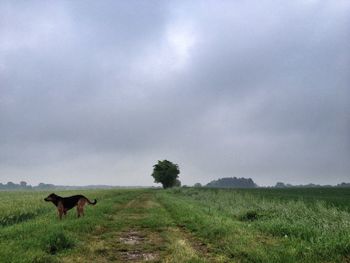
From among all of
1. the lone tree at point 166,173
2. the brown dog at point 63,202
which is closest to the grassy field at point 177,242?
the brown dog at point 63,202

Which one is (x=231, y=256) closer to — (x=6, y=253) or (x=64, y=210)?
(x=6, y=253)

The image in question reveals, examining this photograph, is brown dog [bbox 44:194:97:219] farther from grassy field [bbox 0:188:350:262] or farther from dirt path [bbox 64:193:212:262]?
→ dirt path [bbox 64:193:212:262]

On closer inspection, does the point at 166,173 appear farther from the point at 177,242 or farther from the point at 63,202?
the point at 177,242

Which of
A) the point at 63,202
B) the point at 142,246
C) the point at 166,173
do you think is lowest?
the point at 142,246

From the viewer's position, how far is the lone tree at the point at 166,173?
139 metres

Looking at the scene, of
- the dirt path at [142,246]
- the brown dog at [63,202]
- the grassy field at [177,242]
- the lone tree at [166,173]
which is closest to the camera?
the grassy field at [177,242]

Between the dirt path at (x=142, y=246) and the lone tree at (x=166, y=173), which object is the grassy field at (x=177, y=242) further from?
the lone tree at (x=166, y=173)

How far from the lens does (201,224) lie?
1705 centimetres

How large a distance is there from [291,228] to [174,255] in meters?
5.95

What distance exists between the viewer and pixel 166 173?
138m

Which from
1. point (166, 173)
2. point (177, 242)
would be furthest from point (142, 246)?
point (166, 173)

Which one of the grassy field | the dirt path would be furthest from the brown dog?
the dirt path

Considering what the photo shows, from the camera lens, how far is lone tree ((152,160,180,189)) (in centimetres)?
13888

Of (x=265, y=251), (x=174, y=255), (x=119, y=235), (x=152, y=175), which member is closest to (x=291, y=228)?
(x=265, y=251)
